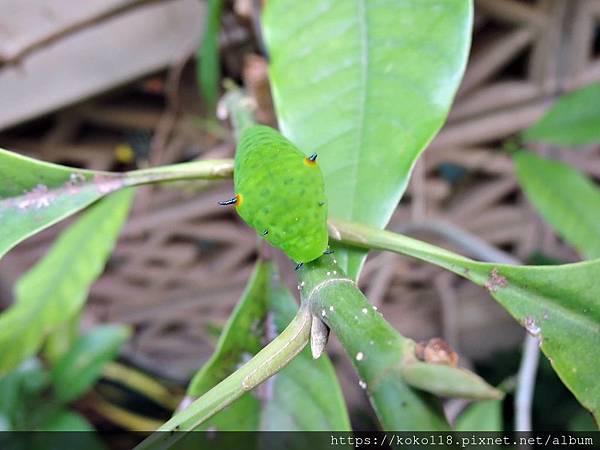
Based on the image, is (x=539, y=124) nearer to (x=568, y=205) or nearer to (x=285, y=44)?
(x=568, y=205)

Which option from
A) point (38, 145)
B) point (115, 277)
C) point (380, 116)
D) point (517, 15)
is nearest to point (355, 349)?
point (380, 116)

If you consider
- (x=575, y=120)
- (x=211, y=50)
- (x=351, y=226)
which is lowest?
(x=351, y=226)

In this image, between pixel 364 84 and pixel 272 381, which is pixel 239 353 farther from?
pixel 364 84

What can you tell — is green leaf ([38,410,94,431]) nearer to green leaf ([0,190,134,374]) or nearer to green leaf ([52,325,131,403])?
green leaf ([52,325,131,403])

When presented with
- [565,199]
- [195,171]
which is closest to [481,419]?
[565,199]

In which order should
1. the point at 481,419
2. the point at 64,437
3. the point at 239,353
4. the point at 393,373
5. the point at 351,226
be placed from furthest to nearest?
1. the point at 64,437
2. the point at 481,419
3. the point at 239,353
4. the point at 351,226
5. the point at 393,373

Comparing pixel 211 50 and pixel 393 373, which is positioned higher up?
pixel 211 50

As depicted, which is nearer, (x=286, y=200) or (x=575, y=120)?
(x=286, y=200)

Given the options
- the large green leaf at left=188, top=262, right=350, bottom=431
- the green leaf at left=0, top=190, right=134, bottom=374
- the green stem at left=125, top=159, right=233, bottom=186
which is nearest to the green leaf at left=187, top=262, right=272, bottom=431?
the large green leaf at left=188, top=262, right=350, bottom=431
